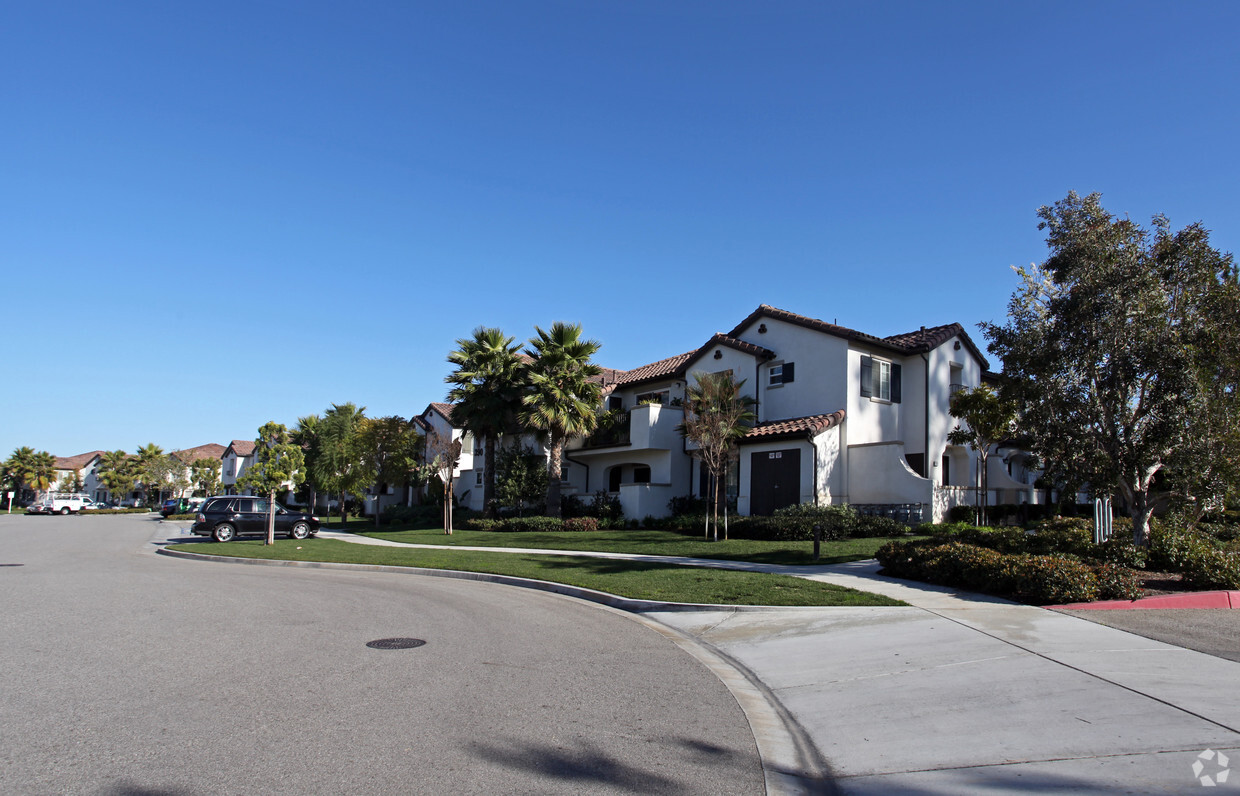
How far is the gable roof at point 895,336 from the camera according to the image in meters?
27.5

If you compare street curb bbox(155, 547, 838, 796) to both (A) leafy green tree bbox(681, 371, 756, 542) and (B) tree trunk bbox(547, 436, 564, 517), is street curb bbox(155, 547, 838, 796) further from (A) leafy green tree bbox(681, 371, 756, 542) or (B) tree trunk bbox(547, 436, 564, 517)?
(B) tree trunk bbox(547, 436, 564, 517)

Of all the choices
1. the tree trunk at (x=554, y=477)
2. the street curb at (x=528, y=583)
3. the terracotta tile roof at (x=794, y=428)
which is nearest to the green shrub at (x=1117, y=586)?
the street curb at (x=528, y=583)

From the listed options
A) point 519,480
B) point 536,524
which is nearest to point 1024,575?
point 536,524

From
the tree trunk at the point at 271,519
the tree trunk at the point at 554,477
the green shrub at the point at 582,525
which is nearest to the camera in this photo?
the tree trunk at the point at 271,519

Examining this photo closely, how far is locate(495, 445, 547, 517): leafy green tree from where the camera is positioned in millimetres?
34062

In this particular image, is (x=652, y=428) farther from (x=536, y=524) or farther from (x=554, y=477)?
(x=536, y=524)

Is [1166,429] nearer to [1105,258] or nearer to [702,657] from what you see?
[1105,258]

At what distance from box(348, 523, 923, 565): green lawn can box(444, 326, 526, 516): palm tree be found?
4.85m

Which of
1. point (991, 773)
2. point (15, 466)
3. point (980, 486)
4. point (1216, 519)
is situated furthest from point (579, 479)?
point (15, 466)

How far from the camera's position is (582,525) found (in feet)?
99.3

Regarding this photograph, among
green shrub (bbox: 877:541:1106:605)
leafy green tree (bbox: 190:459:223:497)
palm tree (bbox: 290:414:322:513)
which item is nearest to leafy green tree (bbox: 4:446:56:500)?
leafy green tree (bbox: 190:459:223:497)

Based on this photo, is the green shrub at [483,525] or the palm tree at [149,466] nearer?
the green shrub at [483,525]

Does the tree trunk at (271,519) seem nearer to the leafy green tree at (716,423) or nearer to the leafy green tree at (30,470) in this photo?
the leafy green tree at (716,423)

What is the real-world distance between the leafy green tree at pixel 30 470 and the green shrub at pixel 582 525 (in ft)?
334
